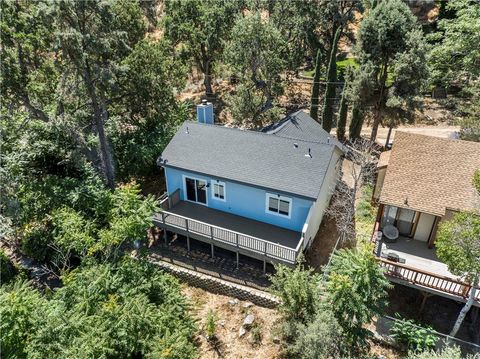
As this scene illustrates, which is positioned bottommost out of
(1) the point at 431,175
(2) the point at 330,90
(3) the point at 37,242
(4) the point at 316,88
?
(3) the point at 37,242

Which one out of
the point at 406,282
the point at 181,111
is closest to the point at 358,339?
the point at 406,282

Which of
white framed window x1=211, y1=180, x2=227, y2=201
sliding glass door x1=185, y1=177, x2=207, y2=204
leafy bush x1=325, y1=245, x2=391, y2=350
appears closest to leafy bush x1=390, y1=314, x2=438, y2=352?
leafy bush x1=325, y1=245, x2=391, y2=350

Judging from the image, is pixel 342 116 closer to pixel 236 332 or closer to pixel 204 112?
pixel 204 112

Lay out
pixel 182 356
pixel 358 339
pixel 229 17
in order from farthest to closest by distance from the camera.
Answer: pixel 229 17 < pixel 358 339 < pixel 182 356

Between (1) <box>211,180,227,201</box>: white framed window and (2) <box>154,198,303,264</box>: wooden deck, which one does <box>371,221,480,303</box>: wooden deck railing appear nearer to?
(2) <box>154,198,303,264</box>: wooden deck

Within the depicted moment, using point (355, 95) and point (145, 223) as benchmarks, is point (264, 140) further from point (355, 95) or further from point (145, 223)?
point (355, 95)

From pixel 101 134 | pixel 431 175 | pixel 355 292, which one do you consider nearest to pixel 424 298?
pixel 355 292
